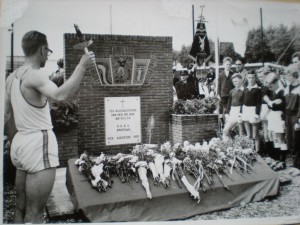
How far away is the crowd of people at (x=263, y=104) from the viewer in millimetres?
3363

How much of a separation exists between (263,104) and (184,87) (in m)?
0.92

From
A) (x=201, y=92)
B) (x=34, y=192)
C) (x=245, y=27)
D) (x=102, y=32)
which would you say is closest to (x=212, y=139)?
(x=201, y=92)

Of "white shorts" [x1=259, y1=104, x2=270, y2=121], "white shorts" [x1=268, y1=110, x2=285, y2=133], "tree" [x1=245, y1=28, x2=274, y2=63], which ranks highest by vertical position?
"tree" [x1=245, y1=28, x2=274, y2=63]

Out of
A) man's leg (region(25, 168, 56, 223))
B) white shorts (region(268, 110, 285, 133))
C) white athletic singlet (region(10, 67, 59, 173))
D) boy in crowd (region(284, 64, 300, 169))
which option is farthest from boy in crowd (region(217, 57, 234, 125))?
man's leg (region(25, 168, 56, 223))

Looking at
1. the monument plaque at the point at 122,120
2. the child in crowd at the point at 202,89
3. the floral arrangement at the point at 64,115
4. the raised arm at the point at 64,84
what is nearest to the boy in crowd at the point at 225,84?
the child in crowd at the point at 202,89

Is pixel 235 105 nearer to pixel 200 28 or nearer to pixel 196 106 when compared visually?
pixel 196 106

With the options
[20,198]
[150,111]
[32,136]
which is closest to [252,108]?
[150,111]

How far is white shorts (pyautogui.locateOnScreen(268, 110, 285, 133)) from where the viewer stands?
3.41 m

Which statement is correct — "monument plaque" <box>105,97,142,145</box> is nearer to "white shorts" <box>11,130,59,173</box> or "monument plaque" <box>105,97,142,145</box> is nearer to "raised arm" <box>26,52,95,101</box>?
"raised arm" <box>26,52,95,101</box>

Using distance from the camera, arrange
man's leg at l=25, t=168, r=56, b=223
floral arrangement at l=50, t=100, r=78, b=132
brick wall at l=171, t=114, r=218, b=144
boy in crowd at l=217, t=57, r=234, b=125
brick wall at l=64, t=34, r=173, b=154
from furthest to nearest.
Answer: boy in crowd at l=217, t=57, r=234, b=125 → brick wall at l=171, t=114, r=218, b=144 → brick wall at l=64, t=34, r=173, b=154 → floral arrangement at l=50, t=100, r=78, b=132 → man's leg at l=25, t=168, r=56, b=223

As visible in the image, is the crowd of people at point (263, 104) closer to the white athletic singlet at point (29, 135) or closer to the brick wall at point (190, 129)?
the brick wall at point (190, 129)

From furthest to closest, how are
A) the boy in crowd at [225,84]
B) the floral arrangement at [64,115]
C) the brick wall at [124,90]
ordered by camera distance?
the boy in crowd at [225,84] → the brick wall at [124,90] → the floral arrangement at [64,115]

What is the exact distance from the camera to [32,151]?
8.89ft

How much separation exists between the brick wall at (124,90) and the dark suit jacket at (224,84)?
565 mm
